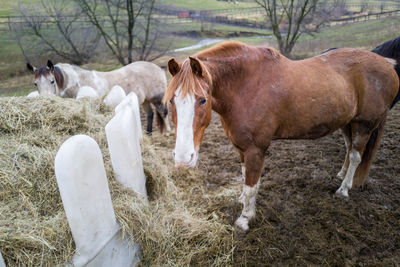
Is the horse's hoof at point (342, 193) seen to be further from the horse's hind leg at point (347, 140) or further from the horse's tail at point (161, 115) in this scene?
the horse's tail at point (161, 115)

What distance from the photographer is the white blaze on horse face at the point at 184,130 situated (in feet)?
5.81

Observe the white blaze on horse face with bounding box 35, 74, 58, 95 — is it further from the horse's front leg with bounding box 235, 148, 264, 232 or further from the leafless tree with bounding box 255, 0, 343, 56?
the leafless tree with bounding box 255, 0, 343, 56

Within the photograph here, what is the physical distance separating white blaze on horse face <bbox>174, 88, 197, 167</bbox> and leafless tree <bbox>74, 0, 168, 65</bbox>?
11.7 metres

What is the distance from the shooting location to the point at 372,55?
2713mm

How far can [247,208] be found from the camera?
263cm

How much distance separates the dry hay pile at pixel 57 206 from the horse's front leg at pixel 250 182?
197 millimetres

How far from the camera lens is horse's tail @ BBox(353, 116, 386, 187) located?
299 centimetres

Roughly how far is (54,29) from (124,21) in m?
6.96

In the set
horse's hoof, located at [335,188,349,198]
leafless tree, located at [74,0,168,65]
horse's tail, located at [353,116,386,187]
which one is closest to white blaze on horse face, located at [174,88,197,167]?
horse's hoof, located at [335,188,349,198]

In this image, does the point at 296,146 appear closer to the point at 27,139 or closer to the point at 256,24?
the point at 27,139

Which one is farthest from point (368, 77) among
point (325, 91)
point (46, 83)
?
point (46, 83)

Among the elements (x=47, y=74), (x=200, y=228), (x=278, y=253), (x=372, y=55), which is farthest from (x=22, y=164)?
(x=372, y=55)

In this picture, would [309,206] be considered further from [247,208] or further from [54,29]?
[54,29]

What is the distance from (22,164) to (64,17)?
16.4 metres
